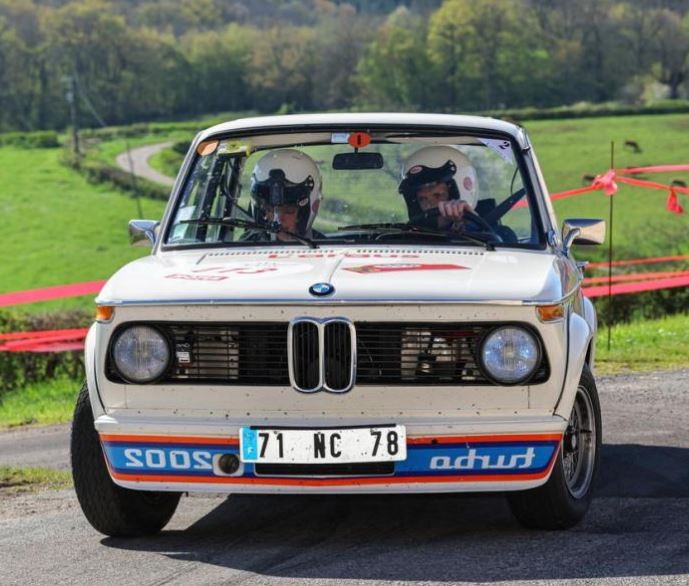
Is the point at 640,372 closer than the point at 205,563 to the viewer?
No

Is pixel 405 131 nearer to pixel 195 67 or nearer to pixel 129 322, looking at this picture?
pixel 129 322

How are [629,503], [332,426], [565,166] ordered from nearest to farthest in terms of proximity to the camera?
1. [332,426]
2. [629,503]
3. [565,166]

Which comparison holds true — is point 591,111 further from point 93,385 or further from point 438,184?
point 93,385

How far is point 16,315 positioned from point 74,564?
17958 millimetres

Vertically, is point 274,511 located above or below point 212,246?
below

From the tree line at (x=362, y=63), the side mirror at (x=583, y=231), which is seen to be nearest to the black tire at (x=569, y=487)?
the side mirror at (x=583, y=231)

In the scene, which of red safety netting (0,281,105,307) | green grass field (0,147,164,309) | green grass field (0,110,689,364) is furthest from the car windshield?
green grass field (0,147,164,309)

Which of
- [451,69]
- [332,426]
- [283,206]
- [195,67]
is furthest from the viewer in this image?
[195,67]

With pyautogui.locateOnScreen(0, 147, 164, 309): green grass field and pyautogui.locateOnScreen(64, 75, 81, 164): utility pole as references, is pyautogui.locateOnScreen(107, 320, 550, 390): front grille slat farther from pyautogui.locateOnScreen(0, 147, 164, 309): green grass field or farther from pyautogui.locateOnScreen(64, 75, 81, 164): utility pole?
pyautogui.locateOnScreen(64, 75, 81, 164): utility pole

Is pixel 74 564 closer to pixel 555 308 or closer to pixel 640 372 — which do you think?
pixel 555 308

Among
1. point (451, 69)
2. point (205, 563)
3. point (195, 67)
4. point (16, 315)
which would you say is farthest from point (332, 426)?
point (195, 67)

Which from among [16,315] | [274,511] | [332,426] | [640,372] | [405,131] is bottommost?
[16,315]

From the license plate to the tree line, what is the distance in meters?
107

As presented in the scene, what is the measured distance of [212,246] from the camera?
22.1 feet
